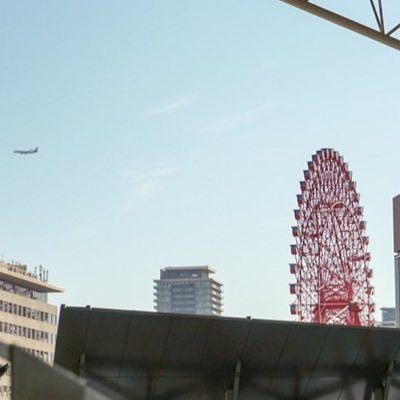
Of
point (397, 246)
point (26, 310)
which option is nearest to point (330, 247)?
point (397, 246)

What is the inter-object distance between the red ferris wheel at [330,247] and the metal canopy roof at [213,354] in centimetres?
3782

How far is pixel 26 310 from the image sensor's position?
413 ft

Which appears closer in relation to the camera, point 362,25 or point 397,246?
point 362,25

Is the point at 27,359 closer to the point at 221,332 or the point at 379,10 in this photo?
the point at 221,332

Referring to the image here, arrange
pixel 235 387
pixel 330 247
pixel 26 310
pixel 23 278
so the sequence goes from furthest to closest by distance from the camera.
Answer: pixel 23 278, pixel 26 310, pixel 330 247, pixel 235 387

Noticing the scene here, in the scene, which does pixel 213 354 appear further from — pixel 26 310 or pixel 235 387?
pixel 26 310

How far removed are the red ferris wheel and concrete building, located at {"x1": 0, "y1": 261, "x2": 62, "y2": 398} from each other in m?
70.6

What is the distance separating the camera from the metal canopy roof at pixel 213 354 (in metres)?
11.5

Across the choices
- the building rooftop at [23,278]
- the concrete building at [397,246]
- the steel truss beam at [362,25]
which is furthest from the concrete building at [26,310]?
the steel truss beam at [362,25]

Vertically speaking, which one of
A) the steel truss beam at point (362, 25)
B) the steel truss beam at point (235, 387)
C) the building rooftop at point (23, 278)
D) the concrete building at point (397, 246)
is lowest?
the steel truss beam at point (235, 387)

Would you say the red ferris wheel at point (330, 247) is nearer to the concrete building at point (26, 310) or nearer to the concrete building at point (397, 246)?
the concrete building at point (397, 246)

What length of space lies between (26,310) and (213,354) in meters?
117

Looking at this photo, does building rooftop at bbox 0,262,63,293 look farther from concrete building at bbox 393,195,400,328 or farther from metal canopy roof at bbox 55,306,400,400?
metal canopy roof at bbox 55,306,400,400

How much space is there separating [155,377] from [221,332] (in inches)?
40.7
